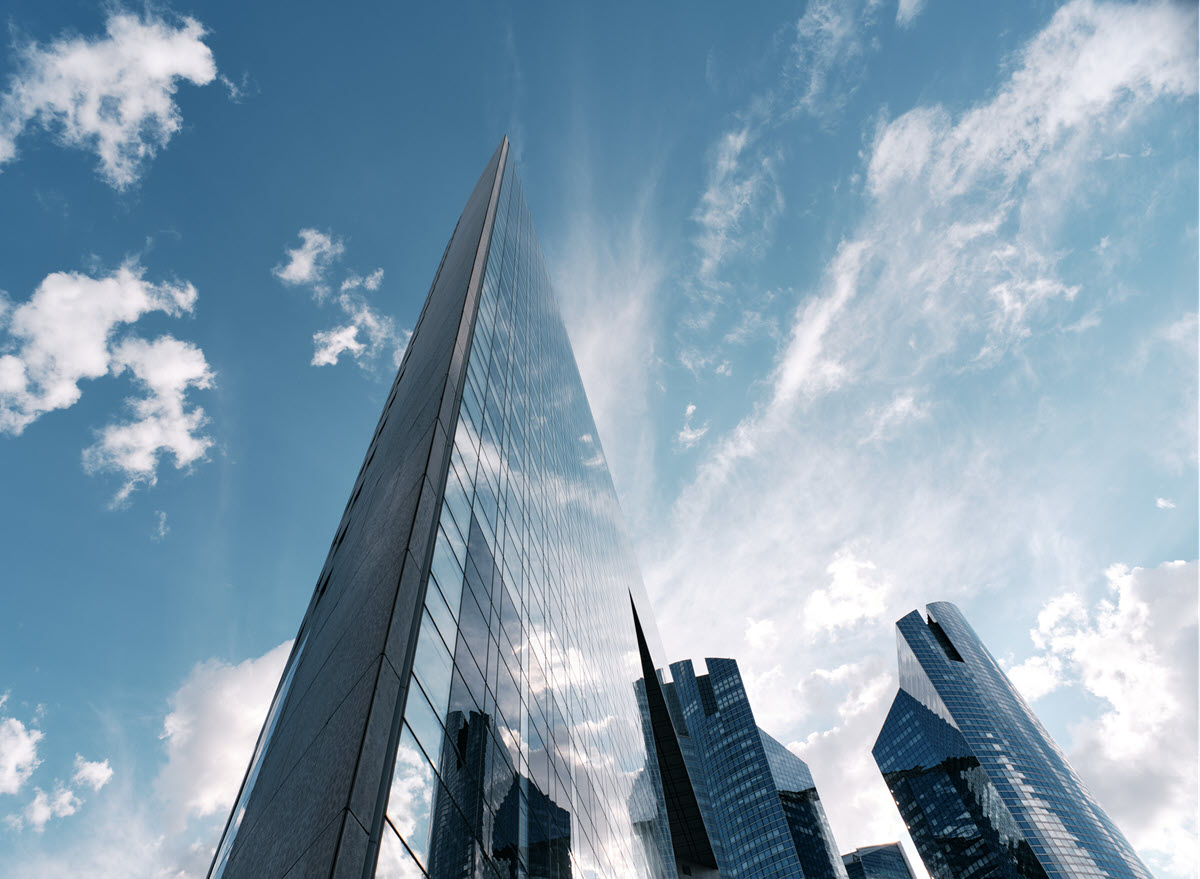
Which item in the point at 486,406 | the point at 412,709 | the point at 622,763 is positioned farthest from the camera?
the point at 622,763

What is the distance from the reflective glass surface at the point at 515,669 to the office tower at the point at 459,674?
83mm

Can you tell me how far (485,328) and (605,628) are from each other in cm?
2235

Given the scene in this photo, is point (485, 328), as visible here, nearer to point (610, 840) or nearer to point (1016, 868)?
point (610, 840)

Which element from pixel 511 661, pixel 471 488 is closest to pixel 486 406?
pixel 471 488

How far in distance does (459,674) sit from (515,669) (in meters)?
4.58

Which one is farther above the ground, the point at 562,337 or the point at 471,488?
the point at 562,337

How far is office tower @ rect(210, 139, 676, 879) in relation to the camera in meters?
10.9

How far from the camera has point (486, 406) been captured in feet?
74.0

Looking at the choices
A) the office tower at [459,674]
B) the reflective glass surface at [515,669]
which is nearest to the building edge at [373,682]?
the office tower at [459,674]

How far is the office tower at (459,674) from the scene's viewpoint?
10.9 meters

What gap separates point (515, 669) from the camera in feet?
61.7

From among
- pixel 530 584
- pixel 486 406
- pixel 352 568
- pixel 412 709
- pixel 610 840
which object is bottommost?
pixel 412 709

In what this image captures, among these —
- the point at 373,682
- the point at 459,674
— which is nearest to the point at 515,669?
the point at 459,674

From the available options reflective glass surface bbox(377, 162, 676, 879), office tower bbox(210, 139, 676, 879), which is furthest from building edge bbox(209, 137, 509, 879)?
reflective glass surface bbox(377, 162, 676, 879)
